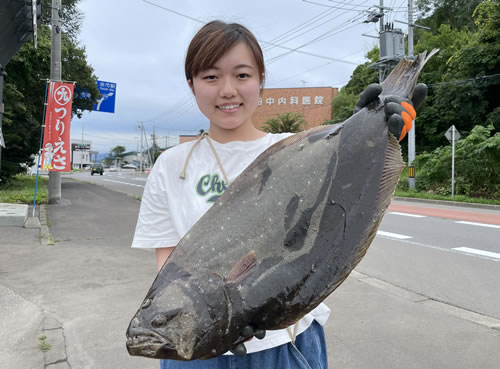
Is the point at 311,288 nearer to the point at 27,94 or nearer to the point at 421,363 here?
the point at 421,363

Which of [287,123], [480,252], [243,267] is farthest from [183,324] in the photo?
[287,123]

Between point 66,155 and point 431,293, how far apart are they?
31.4 feet

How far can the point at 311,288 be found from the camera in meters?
0.94

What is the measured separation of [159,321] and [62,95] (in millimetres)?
11261

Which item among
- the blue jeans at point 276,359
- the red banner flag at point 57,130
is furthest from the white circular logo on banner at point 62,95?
the blue jeans at point 276,359

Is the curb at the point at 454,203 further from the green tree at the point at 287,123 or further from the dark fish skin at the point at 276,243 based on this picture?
the green tree at the point at 287,123

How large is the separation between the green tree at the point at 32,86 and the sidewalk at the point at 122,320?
397 inches

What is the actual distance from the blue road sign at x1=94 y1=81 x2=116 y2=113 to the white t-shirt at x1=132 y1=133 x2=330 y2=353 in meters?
17.7

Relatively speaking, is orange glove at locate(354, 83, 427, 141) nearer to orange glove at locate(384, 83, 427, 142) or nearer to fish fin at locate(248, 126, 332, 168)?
orange glove at locate(384, 83, 427, 142)

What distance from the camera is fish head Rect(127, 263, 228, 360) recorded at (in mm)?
885

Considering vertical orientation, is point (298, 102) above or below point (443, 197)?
above

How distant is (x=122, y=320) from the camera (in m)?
3.58

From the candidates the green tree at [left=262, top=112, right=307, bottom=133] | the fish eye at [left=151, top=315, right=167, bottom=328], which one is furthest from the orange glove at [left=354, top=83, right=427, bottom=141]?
the green tree at [left=262, top=112, right=307, bottom=133]

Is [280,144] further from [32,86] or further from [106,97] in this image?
[106,97]
